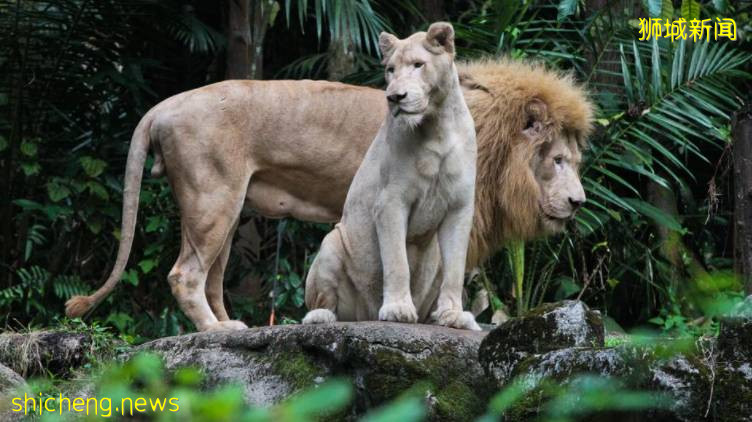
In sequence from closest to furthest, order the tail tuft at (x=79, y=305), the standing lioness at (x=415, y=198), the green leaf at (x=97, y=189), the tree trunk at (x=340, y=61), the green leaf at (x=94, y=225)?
the standing lioness at (x=415, y=198) → the tail tuft at (x=79, y=305) → the green leaf at (x=97, y=189) → the green leaf at (x=94, y=225) → the tree trunk at (x=340, y=61)

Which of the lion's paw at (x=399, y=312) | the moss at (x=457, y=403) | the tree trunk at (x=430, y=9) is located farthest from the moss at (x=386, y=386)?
the tree trunk at (x=430, y=9)

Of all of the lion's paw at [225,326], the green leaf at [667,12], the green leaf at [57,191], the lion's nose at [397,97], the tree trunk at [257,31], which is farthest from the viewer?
the tree trunk at [257,31]

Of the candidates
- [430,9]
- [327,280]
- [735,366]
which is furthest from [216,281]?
[430,9]

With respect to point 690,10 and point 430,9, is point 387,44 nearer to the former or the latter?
point 690,10

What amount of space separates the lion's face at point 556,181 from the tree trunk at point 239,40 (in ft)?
10.1

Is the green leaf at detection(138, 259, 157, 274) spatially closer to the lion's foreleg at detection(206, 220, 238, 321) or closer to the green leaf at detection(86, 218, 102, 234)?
the green leaf at detection(86, 218, 102, 234)

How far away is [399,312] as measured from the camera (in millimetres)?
A: 3902

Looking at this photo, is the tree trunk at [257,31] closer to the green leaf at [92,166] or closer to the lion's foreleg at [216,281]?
the green leaf at [92,166]

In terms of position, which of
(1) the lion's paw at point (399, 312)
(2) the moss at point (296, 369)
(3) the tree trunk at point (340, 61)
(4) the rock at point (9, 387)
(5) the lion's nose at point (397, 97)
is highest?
(5) the lion's nose at point (397, 97)

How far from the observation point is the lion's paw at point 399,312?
154 inches

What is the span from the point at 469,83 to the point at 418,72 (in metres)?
1.72

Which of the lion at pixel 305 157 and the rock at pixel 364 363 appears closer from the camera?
the rock at pixel 364 363

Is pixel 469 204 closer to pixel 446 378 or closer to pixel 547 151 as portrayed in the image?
pixel 446 378

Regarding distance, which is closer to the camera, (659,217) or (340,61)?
(659,217)
